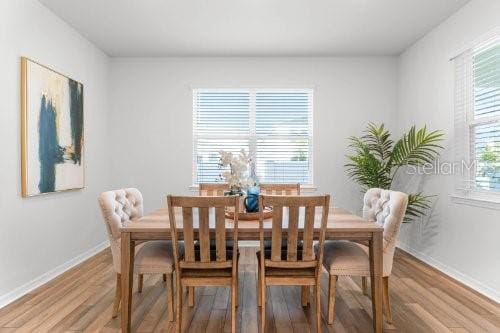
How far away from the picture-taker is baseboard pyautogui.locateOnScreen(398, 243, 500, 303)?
9.73ft

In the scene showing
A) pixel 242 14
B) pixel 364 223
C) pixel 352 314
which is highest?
pixel 242 14

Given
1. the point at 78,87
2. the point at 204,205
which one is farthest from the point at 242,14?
the point at 204,205

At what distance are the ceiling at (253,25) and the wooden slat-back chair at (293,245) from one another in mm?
2192

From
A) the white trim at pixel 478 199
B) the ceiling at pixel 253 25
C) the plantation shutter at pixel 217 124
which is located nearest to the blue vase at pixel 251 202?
the ceiling at pixel 253 25

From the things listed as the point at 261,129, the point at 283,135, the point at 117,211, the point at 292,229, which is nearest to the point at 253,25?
the point at 261,129

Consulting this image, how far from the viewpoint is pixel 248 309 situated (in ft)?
9.00

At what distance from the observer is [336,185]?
195 inches

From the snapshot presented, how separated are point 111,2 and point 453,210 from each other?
409cm

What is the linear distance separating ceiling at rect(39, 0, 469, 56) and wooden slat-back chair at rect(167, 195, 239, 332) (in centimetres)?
220

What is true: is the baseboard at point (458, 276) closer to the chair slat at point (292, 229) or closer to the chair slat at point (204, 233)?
the chair slat at point (292, 229)

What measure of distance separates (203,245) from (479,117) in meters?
2.93

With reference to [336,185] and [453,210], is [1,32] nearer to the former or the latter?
[336,185]

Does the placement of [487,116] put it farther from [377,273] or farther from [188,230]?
[188,230]

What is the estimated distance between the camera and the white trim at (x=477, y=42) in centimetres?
303
